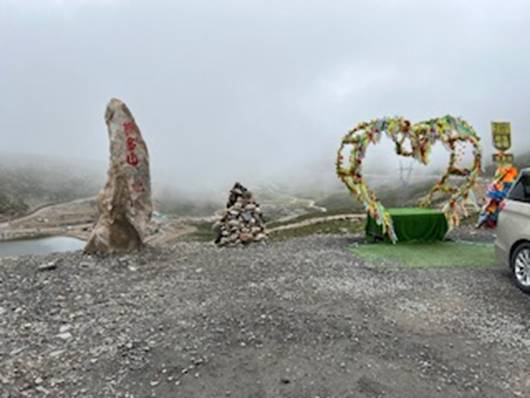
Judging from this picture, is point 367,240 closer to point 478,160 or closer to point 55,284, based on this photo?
point 478,160

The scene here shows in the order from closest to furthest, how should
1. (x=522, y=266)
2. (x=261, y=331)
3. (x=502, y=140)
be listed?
(x=261, y=331) → (x=522, y=266) → (x=502, y=140)

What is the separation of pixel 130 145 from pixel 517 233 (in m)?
9.17

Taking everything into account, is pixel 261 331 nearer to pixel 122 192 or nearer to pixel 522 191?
pixel 522 191

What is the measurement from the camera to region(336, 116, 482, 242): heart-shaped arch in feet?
40.3

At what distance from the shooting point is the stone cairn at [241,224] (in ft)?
42.4

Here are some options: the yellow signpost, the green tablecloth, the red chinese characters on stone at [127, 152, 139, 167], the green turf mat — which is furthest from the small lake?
the yellow signpost

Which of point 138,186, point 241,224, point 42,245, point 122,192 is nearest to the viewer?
point 122,192

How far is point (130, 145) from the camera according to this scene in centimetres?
1065

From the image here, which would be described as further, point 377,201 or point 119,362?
point 377,201

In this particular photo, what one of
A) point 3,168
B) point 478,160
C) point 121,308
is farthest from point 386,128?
point 3,168

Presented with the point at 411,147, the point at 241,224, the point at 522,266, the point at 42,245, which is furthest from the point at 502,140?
the point at 42,245

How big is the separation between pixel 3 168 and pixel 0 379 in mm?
146065

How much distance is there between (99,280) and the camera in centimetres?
811

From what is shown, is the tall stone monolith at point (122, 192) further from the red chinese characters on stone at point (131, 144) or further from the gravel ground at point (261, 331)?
the gravel ground at point (261, 331)
